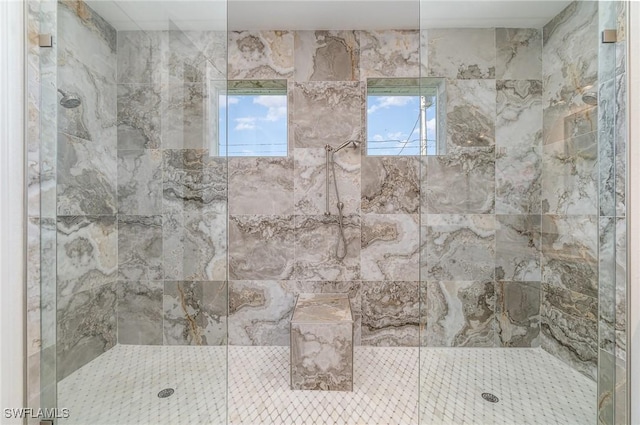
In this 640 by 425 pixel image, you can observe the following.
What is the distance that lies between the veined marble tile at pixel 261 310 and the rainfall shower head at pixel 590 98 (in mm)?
2047

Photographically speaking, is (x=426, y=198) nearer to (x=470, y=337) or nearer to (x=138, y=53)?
(x=470, y=337)

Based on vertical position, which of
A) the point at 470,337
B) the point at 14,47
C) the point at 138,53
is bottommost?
the point at 470,337

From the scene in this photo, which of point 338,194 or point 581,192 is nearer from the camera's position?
point 581,192

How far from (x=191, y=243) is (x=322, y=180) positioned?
104cm

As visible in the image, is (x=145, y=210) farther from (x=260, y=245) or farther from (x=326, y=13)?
(x=326, y=13)

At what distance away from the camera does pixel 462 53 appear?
1541 millimetres

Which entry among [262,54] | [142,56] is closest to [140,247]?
[142,56]

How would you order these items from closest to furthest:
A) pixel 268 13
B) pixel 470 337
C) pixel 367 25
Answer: pixel 470 337 < pixel 268 13 < pixel 367 25

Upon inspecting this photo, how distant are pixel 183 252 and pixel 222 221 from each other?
0.91 feet

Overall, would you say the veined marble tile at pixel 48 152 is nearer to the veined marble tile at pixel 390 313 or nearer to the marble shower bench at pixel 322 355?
the marble shower bench at pixel 322 355

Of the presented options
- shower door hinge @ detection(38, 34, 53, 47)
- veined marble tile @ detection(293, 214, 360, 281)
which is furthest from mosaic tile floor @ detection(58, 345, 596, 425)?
shower door hinge @ detection(38, 34, 53, 47)

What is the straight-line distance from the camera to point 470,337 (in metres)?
1.58

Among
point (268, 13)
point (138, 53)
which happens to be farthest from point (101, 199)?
point (268, 13)

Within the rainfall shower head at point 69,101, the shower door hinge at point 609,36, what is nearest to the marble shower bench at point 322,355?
the rainfall shower head at point 69,101
